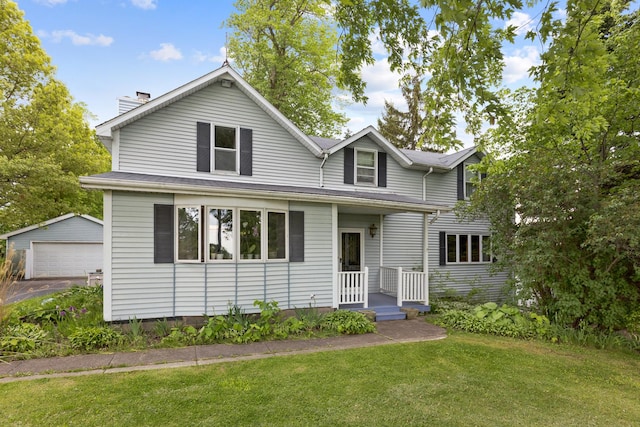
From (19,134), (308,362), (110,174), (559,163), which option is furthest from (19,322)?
(19,134)

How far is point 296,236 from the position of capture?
27.1 ft

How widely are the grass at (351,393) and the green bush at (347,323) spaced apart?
1366 millimetres

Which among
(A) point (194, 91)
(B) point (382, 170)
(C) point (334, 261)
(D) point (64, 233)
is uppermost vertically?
(A) point (194, 91)

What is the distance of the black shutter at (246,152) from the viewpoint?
30.1ft

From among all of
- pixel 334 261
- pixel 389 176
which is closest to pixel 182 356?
pixel 334 261

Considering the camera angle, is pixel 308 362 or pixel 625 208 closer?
pixel 308 362

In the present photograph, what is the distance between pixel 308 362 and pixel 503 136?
9.44 meters

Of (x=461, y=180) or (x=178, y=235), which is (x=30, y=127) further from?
(x=461, y=180)

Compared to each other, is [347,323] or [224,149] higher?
[224,149]

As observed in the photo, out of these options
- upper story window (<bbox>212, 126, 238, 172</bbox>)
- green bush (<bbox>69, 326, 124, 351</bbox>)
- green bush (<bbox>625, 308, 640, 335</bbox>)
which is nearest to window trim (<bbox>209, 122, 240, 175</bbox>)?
upper story window (<bbox>212, 126, 238, 172</bbox>)

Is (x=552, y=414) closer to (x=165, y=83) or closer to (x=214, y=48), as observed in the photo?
(x=165, y=83)

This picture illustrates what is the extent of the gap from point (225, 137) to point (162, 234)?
3.40 meters

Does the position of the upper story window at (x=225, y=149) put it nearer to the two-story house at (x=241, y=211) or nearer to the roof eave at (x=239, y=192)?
the two-story house at (x=241, y=211)

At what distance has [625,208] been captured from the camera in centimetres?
597
